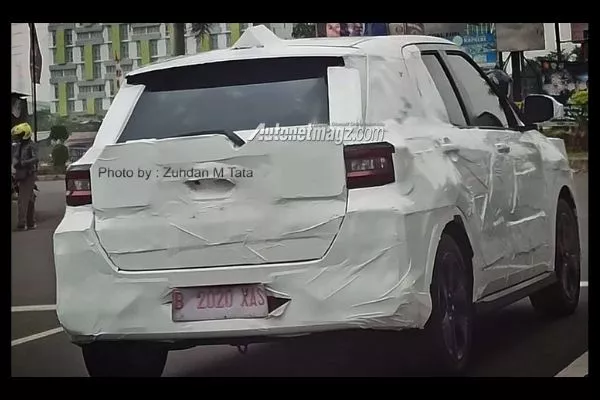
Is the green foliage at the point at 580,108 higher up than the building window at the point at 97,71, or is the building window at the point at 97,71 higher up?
the building window at the point at 97,71

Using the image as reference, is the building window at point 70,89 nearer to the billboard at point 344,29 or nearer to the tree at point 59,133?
the tree at point 59,133

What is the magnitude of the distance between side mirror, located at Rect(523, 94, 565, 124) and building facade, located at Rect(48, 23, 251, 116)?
1.66 metres

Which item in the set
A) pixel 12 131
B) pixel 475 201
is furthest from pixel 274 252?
pixel 12 131

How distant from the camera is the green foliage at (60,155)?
190 inches

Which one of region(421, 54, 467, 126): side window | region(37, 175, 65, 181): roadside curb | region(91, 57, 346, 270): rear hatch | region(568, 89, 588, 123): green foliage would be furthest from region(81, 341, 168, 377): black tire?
region(568, 89, 588, 123): green foliage

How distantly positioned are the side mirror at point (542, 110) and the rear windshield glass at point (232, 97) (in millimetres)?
1581

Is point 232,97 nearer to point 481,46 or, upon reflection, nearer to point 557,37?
point 481,46

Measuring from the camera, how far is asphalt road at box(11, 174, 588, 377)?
4586mm

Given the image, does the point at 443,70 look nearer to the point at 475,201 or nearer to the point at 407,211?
the point at 475,201

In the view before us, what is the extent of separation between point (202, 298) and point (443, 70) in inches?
69.3

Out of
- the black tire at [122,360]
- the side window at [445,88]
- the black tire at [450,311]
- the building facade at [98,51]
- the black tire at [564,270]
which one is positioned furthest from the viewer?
the black tire at [564,270]

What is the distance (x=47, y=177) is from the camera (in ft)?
Result: 16.4

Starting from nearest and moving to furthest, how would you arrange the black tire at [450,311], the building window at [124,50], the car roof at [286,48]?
the black tire at [450,311] → the car roof at [286,48] → the building window at [124,50]

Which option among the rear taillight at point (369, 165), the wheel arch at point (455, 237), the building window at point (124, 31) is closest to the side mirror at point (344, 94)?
the rear taillight at point (369, 165)
